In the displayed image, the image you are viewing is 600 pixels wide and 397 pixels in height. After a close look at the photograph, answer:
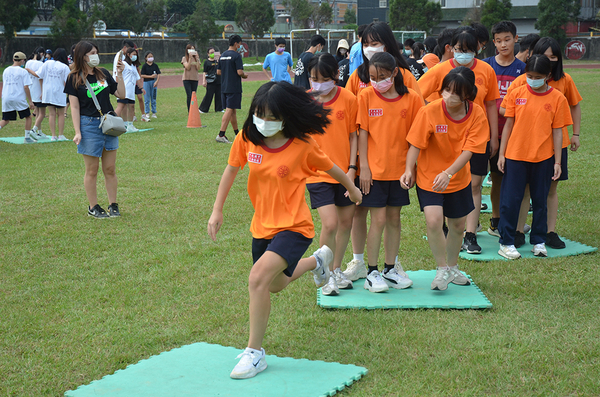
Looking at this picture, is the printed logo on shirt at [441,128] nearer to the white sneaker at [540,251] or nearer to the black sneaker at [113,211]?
the white sneaker at [540,251]

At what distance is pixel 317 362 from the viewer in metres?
3.40

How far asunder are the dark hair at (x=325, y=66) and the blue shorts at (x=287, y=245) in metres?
1.36

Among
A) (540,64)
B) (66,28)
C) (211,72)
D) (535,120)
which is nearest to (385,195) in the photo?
(535,120)

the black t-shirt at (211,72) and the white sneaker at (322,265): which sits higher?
the black t-shirt at (211,72)

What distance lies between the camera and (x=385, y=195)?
432cm

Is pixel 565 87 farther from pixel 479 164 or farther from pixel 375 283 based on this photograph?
pixel 375 283

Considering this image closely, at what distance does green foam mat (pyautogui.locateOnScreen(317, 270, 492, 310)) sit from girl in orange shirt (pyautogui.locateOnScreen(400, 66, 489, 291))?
0.36 ft

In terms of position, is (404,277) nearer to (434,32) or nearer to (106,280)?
(106,280)

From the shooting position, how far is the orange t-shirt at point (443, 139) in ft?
13.5

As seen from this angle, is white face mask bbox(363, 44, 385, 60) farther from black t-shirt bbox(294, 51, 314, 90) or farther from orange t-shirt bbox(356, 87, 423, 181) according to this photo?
black t-shirt bbox(294, 51, 314, 90)

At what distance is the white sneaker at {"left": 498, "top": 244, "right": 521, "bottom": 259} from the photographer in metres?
5.24

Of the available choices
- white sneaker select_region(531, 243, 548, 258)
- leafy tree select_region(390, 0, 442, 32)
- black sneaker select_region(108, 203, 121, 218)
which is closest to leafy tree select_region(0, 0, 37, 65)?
leafy tree select_region(390, 0, 442, 32)

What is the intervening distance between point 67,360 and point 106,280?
1.36 meters

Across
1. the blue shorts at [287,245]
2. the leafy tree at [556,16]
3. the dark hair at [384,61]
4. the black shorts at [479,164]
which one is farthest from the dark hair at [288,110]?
the leafy tree at [556,16]
